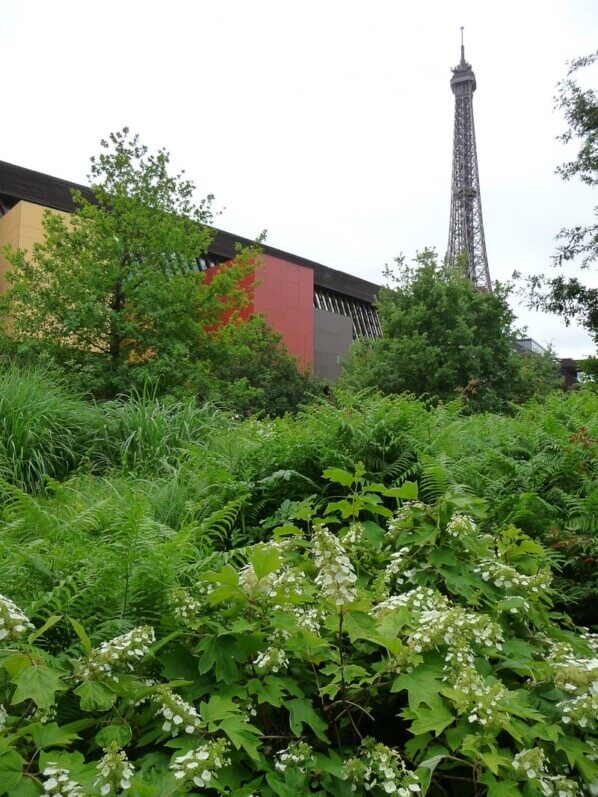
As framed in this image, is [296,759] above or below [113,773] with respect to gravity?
below

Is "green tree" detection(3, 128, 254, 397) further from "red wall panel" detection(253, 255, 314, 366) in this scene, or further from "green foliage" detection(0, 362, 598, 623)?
"red wall panel" detection(253, 255, 314, 366)

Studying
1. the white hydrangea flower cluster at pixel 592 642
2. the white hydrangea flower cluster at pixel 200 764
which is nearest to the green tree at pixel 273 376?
the white hydrangea flower cluster at pixel 592 642

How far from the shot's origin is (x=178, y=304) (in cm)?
1412

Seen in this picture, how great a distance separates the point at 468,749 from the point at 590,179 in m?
17.3

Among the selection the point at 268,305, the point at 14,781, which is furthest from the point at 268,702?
the point at 268,305

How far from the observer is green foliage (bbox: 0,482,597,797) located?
1.85 meters

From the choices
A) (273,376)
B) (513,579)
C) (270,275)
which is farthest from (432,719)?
(270,275)

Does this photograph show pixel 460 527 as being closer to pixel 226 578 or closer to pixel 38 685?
pixel 226 578

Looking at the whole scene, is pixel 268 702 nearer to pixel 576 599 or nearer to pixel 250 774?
pixel 250 774

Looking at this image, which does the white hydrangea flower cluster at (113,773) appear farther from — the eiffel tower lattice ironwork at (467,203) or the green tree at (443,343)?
the eiffel tower lattice ironwork at (467,203)

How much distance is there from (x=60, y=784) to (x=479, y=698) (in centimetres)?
114

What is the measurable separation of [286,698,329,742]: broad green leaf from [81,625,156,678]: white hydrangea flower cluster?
1.63 ft

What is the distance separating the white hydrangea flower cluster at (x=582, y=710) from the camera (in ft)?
6.46

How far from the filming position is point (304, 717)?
2.11 m
